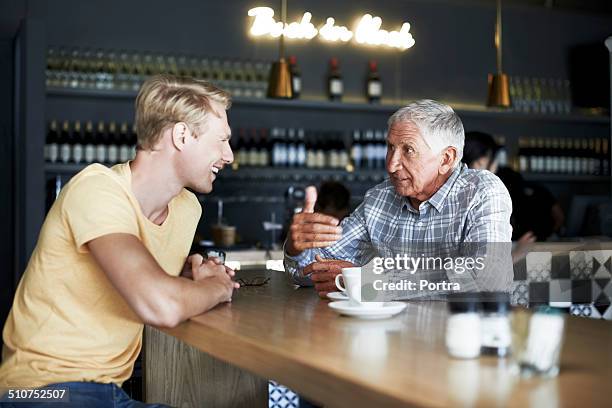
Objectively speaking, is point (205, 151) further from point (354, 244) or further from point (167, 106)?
point (354, 244)

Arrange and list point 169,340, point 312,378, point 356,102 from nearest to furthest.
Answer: point 312,378, point 169,340, point 356,102

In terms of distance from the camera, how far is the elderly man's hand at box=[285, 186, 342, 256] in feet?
6.57

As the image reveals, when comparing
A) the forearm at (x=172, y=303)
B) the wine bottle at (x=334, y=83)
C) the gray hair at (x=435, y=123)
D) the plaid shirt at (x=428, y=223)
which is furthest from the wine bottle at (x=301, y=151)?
the forearm at (x=172, y=303)

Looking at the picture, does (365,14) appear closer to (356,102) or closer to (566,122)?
(356,102)

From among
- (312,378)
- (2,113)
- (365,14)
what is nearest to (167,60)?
(2,113)

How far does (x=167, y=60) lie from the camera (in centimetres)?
552

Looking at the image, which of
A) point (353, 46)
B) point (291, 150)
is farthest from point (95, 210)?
point (353, 46)

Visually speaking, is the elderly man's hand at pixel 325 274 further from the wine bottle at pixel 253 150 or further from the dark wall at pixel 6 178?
the dark wall at pixel 6 178

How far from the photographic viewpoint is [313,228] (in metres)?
2.03

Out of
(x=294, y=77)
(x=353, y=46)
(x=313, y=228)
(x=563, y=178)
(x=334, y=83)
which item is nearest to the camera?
(x=313, y=228)

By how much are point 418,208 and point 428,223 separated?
66 millimetres

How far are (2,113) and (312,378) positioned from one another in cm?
468

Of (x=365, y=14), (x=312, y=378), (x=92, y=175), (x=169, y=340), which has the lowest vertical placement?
(x=169, y=340)

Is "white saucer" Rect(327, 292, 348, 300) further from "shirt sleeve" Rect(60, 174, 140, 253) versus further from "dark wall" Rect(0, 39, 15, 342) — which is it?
"dark wall" Rect(0, 39, 15, 342)
